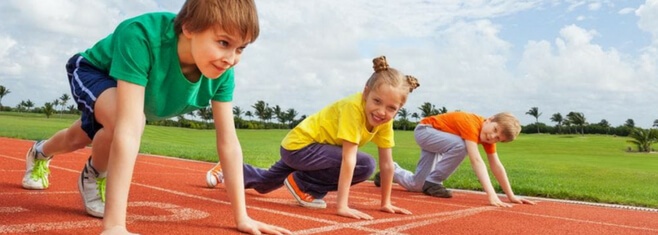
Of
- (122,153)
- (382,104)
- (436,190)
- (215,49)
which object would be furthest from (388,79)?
(436,190)

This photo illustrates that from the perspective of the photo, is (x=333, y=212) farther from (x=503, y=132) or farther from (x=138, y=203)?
(x=503, y=132)

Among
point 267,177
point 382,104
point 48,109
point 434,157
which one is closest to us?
point 382,104

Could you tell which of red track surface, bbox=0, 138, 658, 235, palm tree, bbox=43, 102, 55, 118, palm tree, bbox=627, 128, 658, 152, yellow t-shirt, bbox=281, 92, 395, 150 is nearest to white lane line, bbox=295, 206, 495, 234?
red track surface, bbox=0, 138, 658, 235

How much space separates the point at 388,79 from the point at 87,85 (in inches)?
80.0

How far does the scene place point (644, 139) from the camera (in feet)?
148

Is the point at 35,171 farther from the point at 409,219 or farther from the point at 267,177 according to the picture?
the point at 409,219

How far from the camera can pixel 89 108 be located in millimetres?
3117

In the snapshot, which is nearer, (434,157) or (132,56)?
(132,56)

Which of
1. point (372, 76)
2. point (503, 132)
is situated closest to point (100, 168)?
point (372, 76)

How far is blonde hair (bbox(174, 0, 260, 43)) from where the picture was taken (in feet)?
8.40

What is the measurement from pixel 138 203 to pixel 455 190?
4614 mm

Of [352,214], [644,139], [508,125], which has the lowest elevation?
[352,214]

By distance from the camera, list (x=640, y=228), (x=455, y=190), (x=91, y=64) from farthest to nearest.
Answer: (x=455, y=190) < (x=640, y=228) < (x=91, y=64)

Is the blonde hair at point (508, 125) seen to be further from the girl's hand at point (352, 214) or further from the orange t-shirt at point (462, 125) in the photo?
the girl's hand at point (352, 214)
